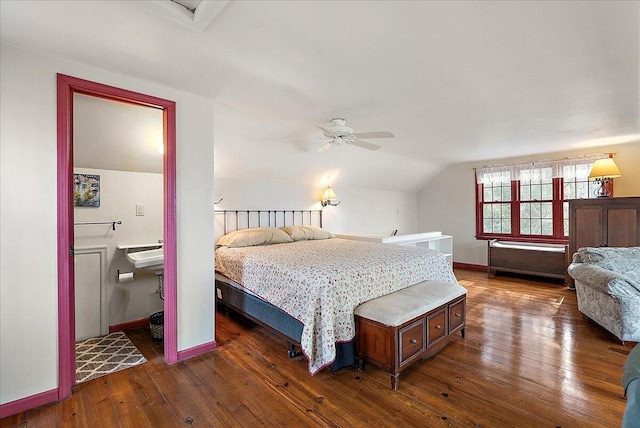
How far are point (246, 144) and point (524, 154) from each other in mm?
4837

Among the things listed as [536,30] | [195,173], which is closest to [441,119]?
[536,30]

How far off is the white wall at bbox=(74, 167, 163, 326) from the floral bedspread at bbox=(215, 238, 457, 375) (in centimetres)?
81

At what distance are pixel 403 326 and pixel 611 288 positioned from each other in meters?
2.08

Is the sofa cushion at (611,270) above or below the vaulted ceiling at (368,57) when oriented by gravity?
below

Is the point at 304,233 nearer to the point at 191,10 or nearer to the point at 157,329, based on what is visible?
the point at 157,329

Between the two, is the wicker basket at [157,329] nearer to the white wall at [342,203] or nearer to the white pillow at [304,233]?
the white wall at [342,203]

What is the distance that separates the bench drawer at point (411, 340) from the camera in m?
2.17

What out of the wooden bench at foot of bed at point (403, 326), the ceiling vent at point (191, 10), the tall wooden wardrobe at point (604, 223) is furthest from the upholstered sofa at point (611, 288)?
the ceiling vent at point (191, 10)

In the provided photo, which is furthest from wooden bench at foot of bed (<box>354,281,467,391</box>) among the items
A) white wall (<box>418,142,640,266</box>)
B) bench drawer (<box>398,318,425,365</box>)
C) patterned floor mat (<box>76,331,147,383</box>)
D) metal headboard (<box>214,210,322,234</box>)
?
white wall (<box>418,142,640,266</box>)

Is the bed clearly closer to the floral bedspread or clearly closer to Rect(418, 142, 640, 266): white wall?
the floral bedspread

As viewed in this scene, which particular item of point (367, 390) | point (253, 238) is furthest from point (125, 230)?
point (367, 390)

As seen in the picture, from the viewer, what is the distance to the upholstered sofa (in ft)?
8.79

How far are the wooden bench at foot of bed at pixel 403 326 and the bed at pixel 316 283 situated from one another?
103 millimetres

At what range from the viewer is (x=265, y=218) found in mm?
4688
